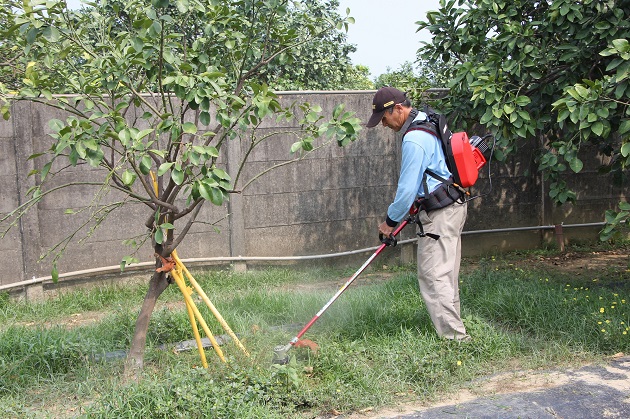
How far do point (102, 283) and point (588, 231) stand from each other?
20.8 feet

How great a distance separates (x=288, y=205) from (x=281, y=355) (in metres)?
3.44

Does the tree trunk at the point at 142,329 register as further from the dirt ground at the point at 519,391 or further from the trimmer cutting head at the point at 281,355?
the dirt ground at the point at 519,391

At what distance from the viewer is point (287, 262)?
7855mm

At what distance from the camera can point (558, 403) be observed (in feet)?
13.3

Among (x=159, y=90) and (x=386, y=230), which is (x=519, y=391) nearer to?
(x=386, y=230)

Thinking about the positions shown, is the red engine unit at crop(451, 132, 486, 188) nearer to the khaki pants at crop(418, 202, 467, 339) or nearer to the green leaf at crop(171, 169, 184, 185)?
the khaki pants at crop(418, 202, 467, 339)

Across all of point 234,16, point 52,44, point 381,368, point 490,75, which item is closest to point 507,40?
point 490,75

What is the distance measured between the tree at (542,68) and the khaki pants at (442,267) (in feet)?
3.98

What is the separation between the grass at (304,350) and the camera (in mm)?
3973

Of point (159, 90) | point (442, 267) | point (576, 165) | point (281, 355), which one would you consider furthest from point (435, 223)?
point (159, 90)

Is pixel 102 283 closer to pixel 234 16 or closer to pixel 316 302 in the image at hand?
pixel 316 302

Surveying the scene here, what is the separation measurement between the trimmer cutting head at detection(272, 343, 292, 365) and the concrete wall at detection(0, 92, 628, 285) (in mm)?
2941

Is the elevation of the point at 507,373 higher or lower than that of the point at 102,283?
lower

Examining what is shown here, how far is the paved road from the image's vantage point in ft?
12.9
